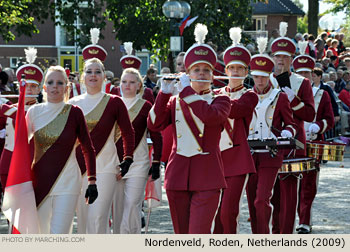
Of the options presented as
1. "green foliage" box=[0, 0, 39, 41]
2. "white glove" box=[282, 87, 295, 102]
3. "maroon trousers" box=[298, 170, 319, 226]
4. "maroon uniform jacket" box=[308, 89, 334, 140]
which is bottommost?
"maroon trousers" box=[298, 170, 319, 226]

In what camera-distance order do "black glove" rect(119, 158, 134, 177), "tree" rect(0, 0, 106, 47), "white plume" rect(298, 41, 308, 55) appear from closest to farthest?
Result: 1. "black glove" rect(119, 158, 134, 177)
2. "white plume" rect(298, 41, 308, 55)
3. "tree" rect(0, 0, 106, 47)

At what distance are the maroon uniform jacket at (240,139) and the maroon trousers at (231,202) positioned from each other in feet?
0.29

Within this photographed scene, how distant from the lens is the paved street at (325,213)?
40.6ft

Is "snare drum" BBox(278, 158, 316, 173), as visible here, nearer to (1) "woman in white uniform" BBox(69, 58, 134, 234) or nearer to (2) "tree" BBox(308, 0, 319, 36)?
(1) "woman in white uniform" BBox(69, 58, 134, 234)

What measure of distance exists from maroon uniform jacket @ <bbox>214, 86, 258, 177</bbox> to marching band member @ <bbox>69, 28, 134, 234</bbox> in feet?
3.24

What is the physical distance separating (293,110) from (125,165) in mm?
2660

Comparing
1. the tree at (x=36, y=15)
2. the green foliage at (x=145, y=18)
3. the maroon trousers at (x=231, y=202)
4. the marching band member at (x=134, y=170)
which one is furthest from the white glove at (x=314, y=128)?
the green foliage at (x=145, y=18)

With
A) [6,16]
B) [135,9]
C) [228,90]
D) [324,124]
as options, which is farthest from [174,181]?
[135,9]

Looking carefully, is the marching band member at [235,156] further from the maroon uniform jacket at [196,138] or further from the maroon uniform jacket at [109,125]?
the maroon uniform jacket at [196,138]

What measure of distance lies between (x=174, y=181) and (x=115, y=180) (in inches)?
60.8

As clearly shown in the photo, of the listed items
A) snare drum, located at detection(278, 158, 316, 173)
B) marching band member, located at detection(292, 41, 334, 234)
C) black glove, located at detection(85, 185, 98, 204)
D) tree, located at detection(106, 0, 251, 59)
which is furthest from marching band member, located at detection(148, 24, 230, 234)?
tree, located at detection(106, 0, 251, 59)

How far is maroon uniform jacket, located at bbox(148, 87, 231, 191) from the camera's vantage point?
8.20 metres

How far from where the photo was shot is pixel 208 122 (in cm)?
819

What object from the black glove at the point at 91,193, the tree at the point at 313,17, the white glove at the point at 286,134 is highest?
the tree at the point at 313,17
